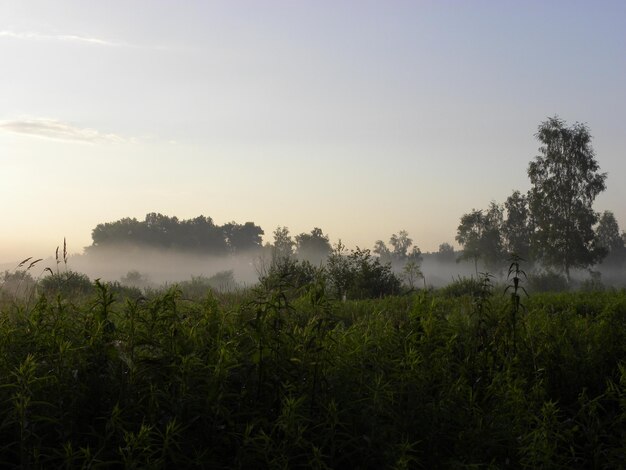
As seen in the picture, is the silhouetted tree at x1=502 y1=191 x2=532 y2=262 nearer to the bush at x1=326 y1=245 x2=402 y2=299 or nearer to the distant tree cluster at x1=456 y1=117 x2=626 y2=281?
the distant tree cluster at x1=456 y1=117 x2=626 y2=281

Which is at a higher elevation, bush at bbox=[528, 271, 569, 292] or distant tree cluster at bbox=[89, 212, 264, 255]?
distant tree cluster at bbox=[89, 212, 264, 255]

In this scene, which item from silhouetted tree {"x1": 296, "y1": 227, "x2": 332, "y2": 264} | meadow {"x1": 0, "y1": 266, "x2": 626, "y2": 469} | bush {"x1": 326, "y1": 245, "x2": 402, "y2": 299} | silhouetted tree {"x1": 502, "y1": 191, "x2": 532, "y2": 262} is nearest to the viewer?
meadow {"x1": 0, "y1": 266, "x2": 626, "y2": 469}

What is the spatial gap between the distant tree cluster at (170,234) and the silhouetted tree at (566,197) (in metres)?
57.5

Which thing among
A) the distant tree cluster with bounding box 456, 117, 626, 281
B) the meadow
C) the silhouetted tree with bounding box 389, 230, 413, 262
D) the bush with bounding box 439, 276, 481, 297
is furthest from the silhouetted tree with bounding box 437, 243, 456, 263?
the meadow

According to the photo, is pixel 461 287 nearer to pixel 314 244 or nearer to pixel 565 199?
pixel 565 199

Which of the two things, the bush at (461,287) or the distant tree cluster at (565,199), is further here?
the distant tree cluster at (565,199)

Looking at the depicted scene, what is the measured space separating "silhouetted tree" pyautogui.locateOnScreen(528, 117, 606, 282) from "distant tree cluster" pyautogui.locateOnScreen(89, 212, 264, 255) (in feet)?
189

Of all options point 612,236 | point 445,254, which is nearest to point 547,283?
point 612,236

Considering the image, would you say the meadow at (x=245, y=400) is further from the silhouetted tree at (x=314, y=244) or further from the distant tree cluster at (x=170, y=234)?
the distant tree cluster at (x=170, y=234)

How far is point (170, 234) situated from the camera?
95.4 meters

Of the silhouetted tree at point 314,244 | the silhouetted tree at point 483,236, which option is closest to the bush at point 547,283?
the silhouetted tree at point 483,236

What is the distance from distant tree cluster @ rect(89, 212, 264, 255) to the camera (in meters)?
94.9

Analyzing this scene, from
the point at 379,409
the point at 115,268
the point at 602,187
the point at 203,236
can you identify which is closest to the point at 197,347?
the point at 379,409

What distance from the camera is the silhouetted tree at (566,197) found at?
4738 centimetres
